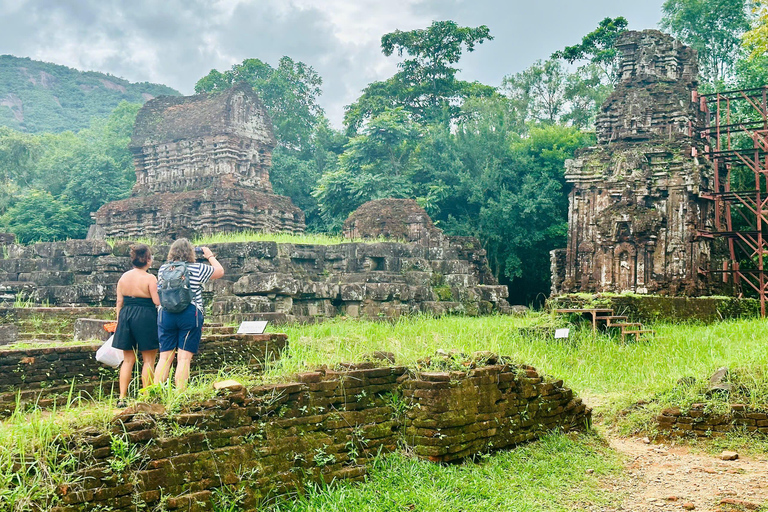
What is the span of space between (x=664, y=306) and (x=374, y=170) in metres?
12.4

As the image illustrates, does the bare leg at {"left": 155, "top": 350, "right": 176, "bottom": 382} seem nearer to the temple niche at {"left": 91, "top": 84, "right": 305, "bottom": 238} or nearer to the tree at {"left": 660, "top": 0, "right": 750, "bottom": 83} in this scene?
the temple niche at {"left": 91, "top": 84, "right": 305, "bottom": 238}

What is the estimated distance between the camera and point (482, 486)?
16.9ft

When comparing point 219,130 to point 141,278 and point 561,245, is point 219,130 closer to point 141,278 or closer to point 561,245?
point 561,245

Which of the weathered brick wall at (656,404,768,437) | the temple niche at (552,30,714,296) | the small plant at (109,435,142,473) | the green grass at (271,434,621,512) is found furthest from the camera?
the temple niche at (552,30,714,296)

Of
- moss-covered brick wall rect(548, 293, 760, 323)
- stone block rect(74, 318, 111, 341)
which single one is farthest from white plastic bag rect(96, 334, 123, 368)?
moss-covered brick wall rect(548, 293, 760, 323)

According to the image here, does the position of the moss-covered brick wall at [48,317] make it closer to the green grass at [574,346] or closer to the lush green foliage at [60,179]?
the green grass at [574,346]

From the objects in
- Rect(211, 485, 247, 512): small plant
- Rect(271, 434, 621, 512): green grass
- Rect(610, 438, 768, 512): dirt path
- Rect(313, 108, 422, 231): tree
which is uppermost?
Rect(313, 108, 422, 231): tree

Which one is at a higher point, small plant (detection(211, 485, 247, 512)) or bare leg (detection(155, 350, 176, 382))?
bare leg (detection(155, 350, 176, 382))

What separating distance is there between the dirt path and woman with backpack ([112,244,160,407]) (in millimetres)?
3743

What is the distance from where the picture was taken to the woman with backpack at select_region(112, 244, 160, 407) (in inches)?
240

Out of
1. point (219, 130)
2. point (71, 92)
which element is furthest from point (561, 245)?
point (71, 92)

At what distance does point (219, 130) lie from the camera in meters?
19.4

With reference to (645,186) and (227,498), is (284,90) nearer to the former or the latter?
(645,186)

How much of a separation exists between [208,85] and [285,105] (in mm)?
3523
